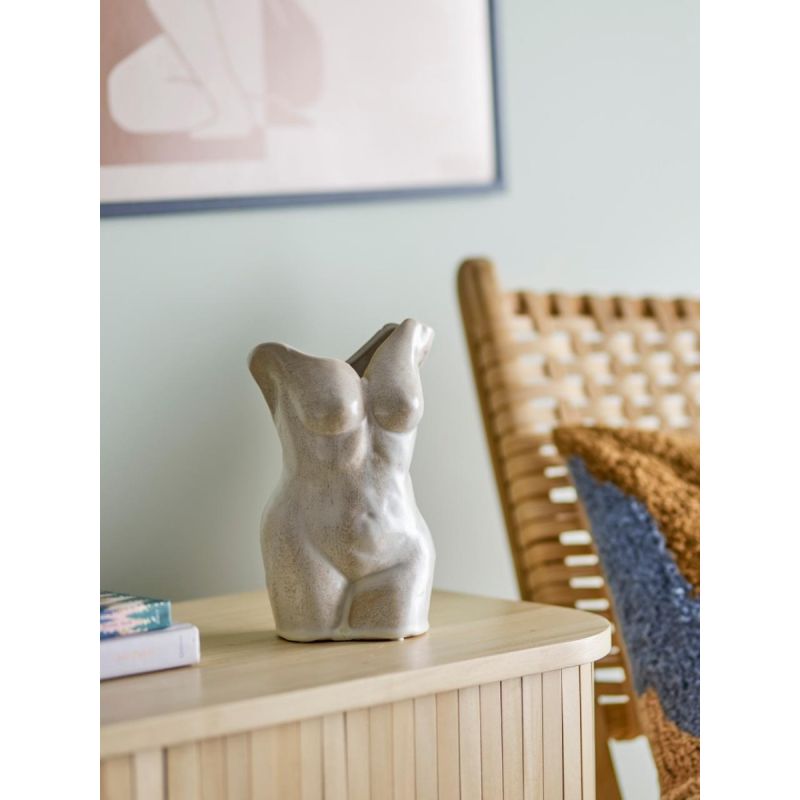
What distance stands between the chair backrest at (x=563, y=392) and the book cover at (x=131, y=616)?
1.81ft

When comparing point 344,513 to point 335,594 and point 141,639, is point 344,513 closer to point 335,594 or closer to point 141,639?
point 335,594

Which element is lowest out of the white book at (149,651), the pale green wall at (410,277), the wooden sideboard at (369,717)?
the wooden sideboard at (369,717)

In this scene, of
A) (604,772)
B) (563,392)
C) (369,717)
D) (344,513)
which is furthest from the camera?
(563,392)

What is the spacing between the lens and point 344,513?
854mm

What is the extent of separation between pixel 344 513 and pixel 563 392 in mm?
546

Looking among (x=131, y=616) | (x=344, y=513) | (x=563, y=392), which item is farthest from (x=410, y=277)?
(x=131, y=616)

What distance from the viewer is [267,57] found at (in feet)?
3.97

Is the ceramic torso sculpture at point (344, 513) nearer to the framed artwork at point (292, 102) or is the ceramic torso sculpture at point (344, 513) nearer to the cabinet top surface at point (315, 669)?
the cabinet top surface at point (315, 669)

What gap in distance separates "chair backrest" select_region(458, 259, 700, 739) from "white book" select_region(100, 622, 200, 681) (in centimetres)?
55

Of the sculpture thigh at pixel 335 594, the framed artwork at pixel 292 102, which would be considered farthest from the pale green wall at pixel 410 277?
the sculpture thigh at pixel 335 594

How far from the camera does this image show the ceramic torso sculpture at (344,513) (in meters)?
0.85
